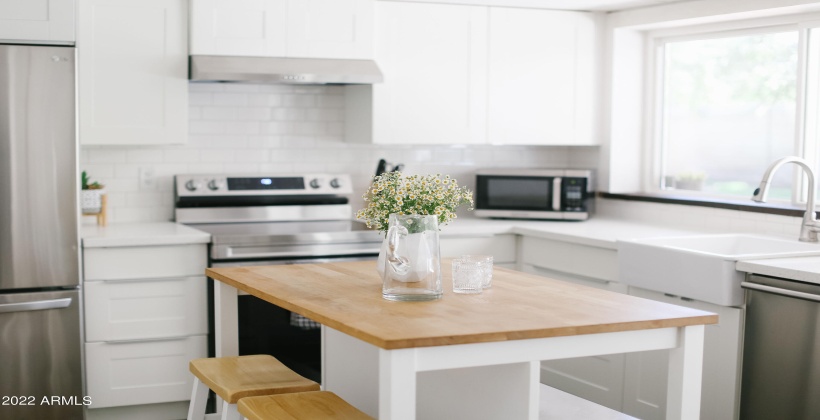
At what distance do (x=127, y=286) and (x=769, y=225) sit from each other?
2868mm

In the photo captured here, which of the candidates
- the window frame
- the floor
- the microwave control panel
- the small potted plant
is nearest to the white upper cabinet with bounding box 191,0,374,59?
the small potted plant

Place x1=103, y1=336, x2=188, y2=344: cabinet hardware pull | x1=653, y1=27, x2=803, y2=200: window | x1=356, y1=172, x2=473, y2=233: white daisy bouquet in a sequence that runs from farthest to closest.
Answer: x1=653, y1=27, x2=803, y2=200: window < x1=103, y1=336, x2=188, y2=344: cabinet hardware pull < x1=356, y1=172, x2=473, y2=233: white daisy bouquet

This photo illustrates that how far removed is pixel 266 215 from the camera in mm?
5043

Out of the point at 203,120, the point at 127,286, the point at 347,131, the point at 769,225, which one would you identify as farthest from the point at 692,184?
the point at 127,286

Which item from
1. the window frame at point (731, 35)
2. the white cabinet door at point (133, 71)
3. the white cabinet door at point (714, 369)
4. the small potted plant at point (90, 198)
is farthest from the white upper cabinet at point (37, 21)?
the window frame at point (731, 35)

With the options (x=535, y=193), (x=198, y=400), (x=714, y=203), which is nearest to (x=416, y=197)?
(x=198, y=400)

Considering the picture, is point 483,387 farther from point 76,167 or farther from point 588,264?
point 76,167

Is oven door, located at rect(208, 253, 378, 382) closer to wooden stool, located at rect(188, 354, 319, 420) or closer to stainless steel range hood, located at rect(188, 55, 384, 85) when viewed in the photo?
stainless steel range hood, located at rect(188, 55, 384, 85)

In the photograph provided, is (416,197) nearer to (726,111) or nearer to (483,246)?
(483,246)

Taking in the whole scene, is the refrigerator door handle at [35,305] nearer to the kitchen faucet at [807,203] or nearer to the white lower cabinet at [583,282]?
the white lower cabinet at [583,282]

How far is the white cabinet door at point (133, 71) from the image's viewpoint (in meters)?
4.44

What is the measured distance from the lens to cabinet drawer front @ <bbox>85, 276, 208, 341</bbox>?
427 cm

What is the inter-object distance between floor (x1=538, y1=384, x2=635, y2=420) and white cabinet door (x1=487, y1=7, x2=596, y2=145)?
230 centimetres

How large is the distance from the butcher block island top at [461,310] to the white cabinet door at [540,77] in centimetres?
218
